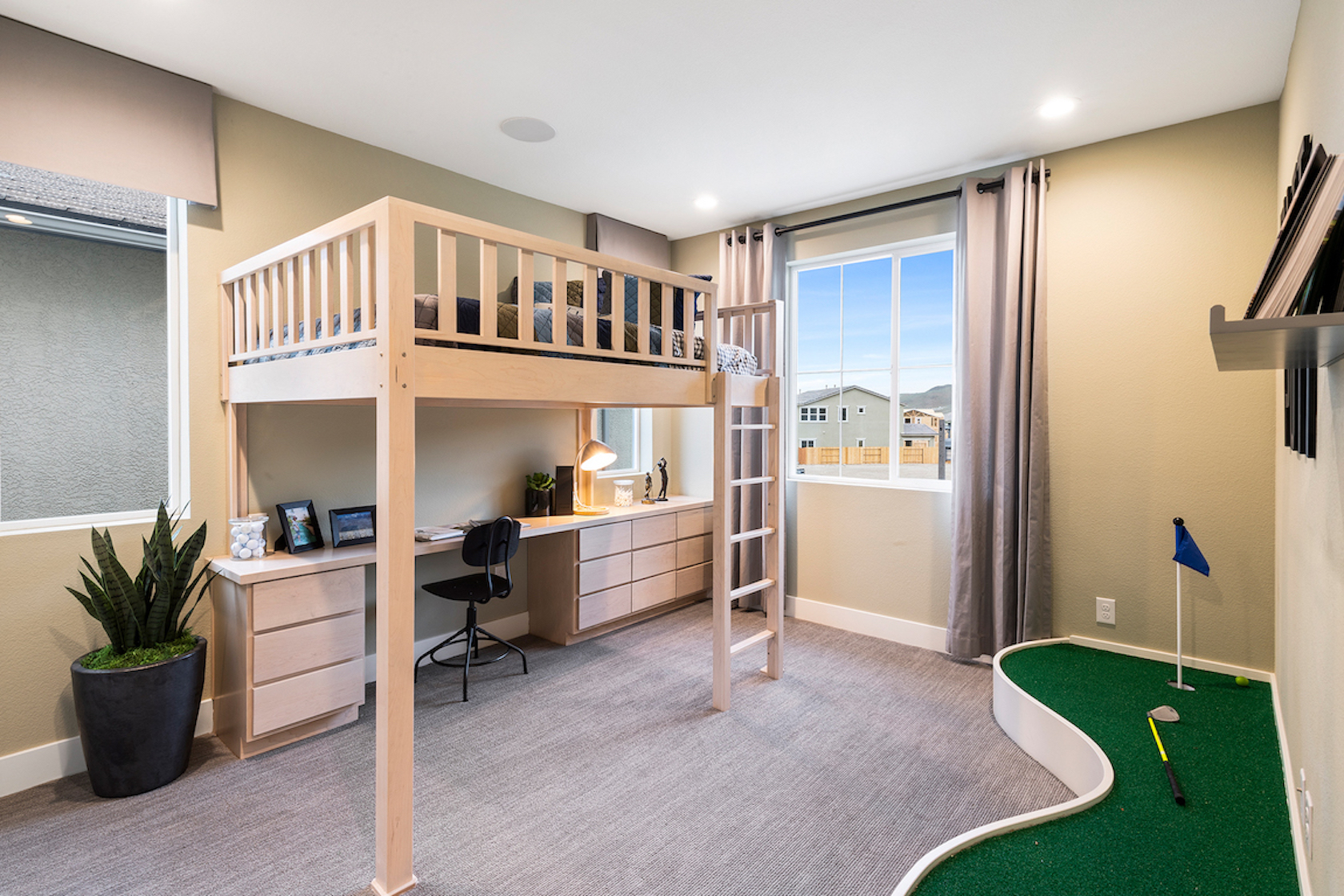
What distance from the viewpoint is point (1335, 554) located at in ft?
4.15

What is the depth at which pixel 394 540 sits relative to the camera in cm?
173

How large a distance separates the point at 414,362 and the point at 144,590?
154cm

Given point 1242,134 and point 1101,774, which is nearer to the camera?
point 1101,774

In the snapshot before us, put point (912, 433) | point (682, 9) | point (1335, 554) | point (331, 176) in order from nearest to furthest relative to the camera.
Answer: point (1335, 554), point (682, 9), point (331, 176), point (912, 433)

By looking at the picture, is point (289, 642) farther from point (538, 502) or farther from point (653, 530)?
point (653, 530)

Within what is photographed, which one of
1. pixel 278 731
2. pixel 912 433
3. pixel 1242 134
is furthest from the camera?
pixel 912 433

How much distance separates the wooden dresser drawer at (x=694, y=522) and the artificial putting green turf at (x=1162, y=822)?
2203 millimetres

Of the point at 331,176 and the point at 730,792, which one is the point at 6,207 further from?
the point at 730,792

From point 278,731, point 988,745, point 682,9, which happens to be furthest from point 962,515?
point 278,731

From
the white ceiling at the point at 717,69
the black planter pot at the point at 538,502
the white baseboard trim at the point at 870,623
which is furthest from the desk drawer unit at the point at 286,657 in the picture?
the white baseboard trim at the point at 870,623

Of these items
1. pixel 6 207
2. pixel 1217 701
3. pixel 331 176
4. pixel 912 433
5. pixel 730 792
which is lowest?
pixel 730 792

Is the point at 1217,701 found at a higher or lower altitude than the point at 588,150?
lower

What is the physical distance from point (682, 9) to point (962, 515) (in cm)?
262

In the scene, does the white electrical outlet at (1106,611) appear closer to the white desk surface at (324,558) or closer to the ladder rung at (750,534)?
the ladder rung at (750,534)
